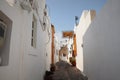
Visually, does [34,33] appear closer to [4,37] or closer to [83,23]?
[4,37]

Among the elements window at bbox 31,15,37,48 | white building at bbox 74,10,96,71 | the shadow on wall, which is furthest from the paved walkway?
the shadow on wall

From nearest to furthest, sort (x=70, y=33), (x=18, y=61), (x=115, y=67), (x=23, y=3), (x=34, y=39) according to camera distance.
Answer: (x=18, y=61), (x=23, y=3), (x=115, y=67), (x=34, y=39), (x=70, y=33)

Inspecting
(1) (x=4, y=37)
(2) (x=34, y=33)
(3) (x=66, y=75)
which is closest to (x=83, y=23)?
(3) (x=66, y=75)

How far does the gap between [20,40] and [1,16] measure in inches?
28.1

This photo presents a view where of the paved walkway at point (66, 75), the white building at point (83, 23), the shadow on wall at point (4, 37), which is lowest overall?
the paved walkway at point (66, 75)

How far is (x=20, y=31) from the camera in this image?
2051mm

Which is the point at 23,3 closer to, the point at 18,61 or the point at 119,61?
the point at 18,61

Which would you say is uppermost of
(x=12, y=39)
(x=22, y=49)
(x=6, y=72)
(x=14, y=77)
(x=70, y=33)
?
(x=70, y=33)

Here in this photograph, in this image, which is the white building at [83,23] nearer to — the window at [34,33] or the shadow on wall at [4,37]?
the window at [34,33]

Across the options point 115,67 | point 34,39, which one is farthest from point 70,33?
point 115,67

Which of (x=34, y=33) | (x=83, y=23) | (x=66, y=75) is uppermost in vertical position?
(x=83, y=23)

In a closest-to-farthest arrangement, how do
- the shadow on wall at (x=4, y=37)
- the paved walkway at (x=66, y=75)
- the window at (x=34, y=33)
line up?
the shadow on wall at (x=4, y=37) < the window at (x=34, y=33) < the paved walkway at (x=66, y=75)

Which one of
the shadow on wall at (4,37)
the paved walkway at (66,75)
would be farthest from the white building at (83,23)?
the shadow on wall at (4,37)

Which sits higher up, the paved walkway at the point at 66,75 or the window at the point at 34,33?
the window at the point at 34,33
